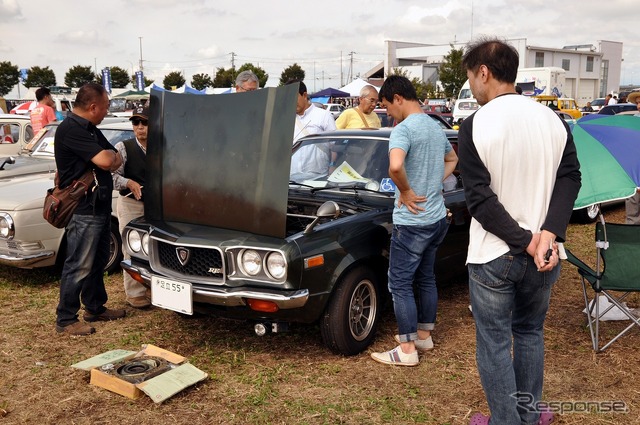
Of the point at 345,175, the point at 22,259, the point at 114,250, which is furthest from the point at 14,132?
the point at 345,175

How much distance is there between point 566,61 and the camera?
67.8 meters

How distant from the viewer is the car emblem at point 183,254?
4000 mm

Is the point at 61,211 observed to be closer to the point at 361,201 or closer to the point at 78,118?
the point at 78,118

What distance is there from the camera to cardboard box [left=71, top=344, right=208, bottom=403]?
3588 millimetres

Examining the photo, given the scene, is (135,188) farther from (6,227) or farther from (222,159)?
(6,227)

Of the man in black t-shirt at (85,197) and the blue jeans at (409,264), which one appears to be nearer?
the blue jeans at (409,264)

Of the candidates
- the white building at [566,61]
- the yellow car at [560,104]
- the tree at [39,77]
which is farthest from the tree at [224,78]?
the yellow car at [560,104]

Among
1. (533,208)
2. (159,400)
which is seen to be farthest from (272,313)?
(533,208)

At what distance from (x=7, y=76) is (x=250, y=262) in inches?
2444

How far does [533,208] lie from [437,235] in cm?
149

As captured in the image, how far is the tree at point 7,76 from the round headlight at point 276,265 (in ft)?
201

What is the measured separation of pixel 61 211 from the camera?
4574 millimetres

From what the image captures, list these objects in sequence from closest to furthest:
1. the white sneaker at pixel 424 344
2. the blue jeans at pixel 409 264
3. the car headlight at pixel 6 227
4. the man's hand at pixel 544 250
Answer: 1. the man's hand at pixel 544 250
2. the blue jeans at pixel 409 264
3. the white sneaker at pixel 424 344
4. the car headlight at pixel 6 227

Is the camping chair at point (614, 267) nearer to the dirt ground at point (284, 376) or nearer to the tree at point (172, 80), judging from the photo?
the dirt ground at point (284, 376)
